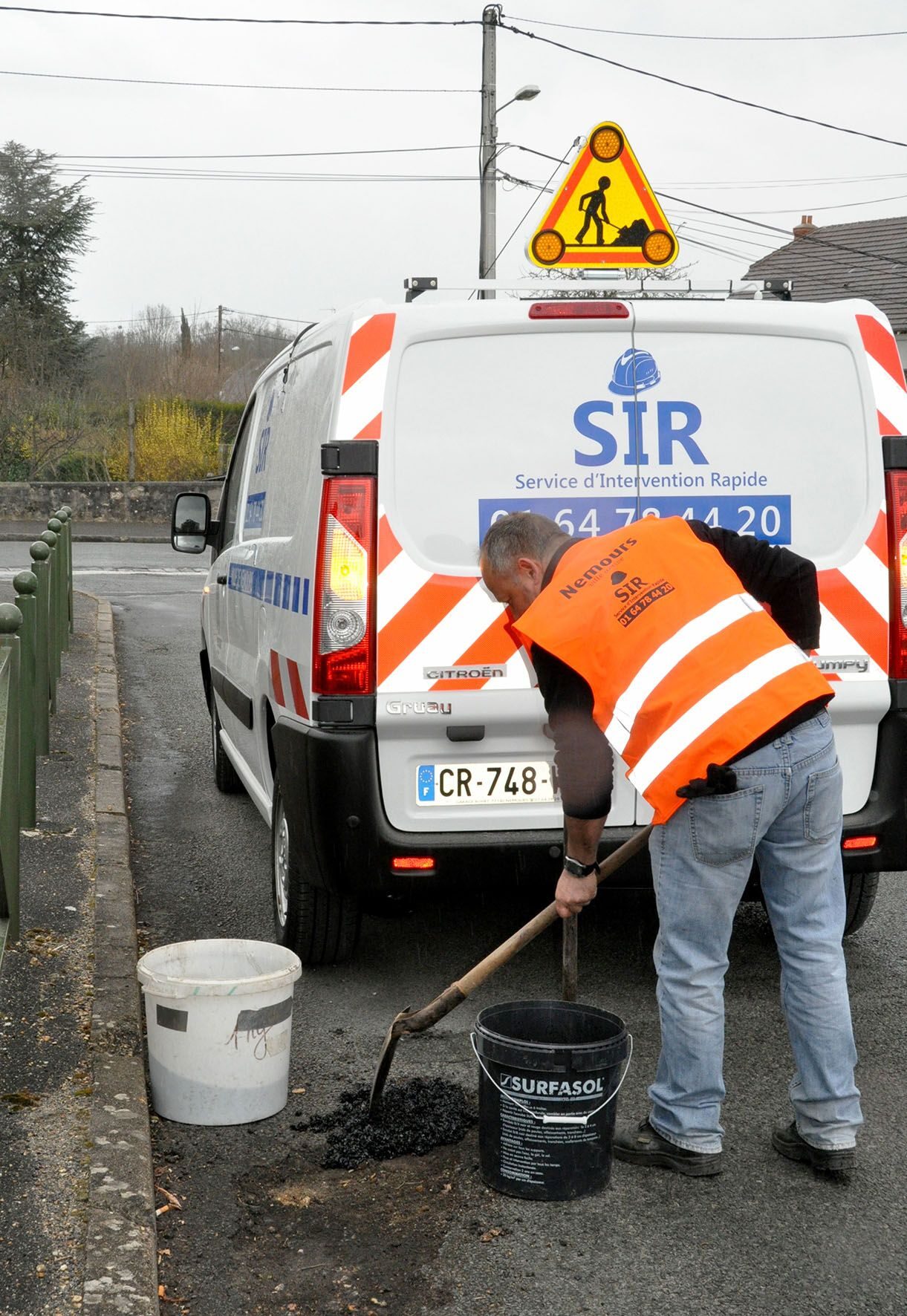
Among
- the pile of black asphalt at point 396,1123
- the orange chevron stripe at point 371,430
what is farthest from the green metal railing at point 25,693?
the orange chevron stripe at point 371,430

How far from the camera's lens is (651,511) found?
14.4ft

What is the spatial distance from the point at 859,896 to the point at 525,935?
1956 millimetres

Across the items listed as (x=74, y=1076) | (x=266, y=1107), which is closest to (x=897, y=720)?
(x=266, y=1107)

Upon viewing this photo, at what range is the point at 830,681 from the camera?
444cm

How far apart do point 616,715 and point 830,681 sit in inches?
53.3

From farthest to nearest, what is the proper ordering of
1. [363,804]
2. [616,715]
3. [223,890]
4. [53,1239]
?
[223,890]
[363,804]
[616,715]
[53,1239]

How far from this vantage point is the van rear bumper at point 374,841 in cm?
434

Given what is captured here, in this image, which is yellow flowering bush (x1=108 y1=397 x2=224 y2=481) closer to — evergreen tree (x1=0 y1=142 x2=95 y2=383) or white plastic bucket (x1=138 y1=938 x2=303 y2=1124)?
evergreen tree (x1=0 y1=142 x2=95 y2=383)

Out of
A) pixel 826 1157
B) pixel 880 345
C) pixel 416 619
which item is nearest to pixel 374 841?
pixel 416 619

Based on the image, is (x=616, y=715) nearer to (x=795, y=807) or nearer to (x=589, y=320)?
(x=795, y=807)

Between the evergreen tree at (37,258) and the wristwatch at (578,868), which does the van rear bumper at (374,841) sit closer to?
the wristwatch at (578,868)

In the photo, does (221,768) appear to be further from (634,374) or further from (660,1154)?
(660,1154)

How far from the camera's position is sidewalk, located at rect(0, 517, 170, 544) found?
2953 centimetres

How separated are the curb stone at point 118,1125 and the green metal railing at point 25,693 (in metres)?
0.36
